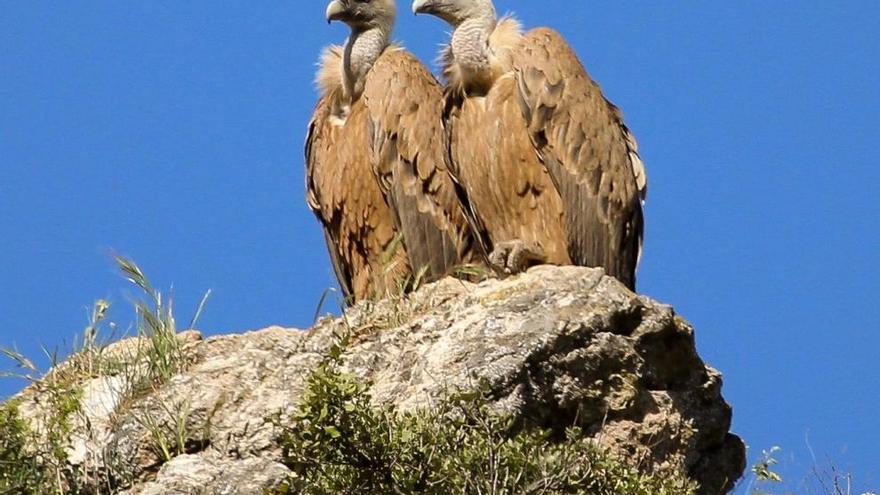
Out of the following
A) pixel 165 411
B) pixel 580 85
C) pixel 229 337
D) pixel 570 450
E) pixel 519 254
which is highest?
Result: pixel 580 85

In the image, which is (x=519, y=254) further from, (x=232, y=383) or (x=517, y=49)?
(x=232, y=383)

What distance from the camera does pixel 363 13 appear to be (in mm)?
11664

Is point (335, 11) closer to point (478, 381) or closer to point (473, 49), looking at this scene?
point (473, 49)

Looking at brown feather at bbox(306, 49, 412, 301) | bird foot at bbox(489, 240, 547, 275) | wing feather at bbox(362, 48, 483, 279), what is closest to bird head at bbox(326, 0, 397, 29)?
brown feather at bbox(306, 49, 412, 301)

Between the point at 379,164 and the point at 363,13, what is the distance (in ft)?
3.77

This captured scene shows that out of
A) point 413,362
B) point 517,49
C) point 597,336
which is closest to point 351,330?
point 413,362

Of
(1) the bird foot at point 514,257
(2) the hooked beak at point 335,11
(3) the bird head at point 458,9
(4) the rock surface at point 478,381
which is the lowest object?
(4) the rock surface at point 478,381

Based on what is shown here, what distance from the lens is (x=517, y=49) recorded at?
10766 millimetres

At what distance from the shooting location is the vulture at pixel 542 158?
417 inches

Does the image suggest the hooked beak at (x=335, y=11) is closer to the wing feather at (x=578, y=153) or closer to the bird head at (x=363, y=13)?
the bird head at (x=363, y=13)

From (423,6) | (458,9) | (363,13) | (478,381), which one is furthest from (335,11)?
(478,381)

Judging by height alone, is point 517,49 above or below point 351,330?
above

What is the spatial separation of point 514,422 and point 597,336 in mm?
681

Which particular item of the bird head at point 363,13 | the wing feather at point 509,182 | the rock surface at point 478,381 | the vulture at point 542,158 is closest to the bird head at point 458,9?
the vulture at point 542,158
